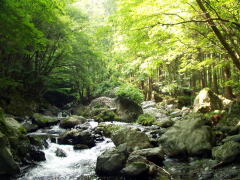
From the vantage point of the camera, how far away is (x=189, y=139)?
742cm

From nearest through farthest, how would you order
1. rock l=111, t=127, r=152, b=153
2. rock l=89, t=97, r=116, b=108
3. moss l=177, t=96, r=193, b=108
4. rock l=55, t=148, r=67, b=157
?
rock l=111, t=127, r=152, b=153 < rock l=55, t=148, r=67, b=157 < rock l=89, t=97, r=116, b=108 < moss l=177, t=96, r=193, b=108

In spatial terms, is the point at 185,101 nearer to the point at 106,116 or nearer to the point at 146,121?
the point at 146,121

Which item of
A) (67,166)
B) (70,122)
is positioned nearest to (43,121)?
(70,122)

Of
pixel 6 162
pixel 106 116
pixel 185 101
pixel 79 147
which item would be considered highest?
pixel 185 101

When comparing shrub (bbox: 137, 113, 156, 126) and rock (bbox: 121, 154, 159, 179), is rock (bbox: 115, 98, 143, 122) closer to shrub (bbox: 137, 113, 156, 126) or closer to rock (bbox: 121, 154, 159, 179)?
shrub (bbox: 137, 113, 156, 126)


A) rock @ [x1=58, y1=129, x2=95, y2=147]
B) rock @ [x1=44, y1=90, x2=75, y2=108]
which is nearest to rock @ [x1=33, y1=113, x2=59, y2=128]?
rock @ [x1=58, y1=129, x2=95, y2=147]

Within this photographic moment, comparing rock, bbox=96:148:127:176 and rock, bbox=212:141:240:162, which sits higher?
rock, bbox=212:141:240:162

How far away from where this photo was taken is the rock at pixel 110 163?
19.7ft

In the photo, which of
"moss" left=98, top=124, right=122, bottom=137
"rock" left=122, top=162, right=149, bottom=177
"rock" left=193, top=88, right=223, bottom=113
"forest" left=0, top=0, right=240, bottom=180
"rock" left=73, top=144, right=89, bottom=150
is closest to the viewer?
"rock" left=122, top=162, right=149, bottom=177

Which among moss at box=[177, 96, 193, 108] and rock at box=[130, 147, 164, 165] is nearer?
rock at box=[130, 147, 164, 165]

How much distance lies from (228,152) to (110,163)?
3.18 meters

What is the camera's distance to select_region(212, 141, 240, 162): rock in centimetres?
584

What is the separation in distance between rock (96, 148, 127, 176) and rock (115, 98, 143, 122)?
10.4 m

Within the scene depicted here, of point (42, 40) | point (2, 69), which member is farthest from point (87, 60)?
point (42, 40)
